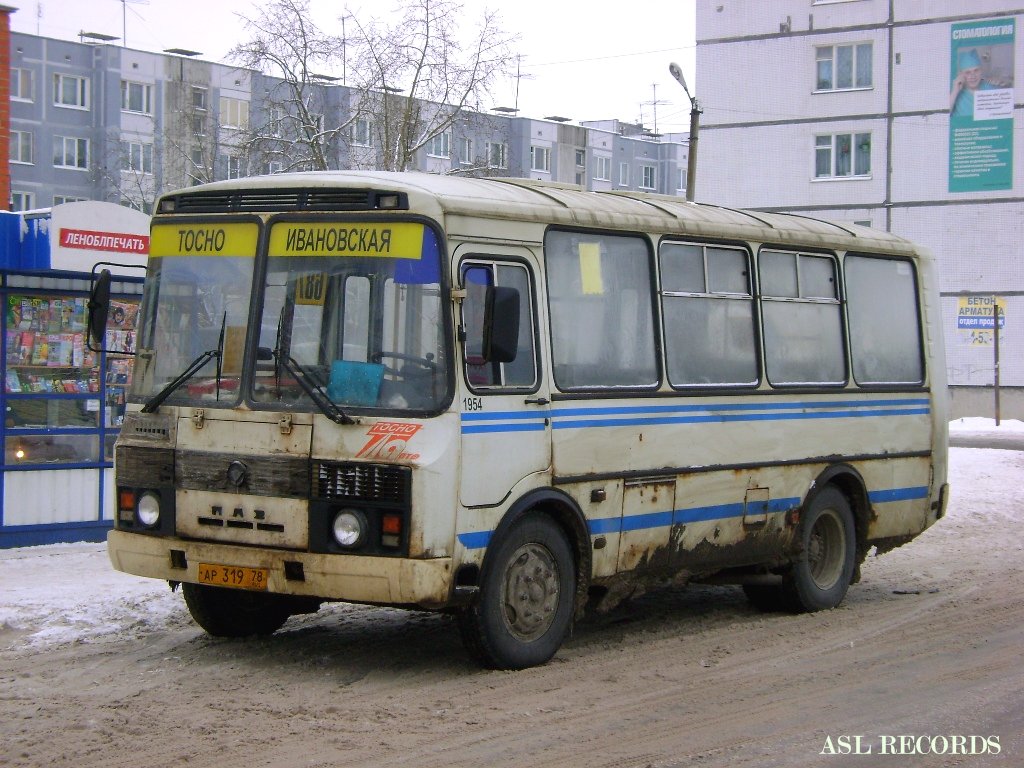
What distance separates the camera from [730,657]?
30.2 feet

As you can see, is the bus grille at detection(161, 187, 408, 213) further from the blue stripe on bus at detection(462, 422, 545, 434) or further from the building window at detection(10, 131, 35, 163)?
the building window at detection(10, 131, 35, 163)

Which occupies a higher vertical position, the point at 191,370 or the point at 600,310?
the point at 600,310

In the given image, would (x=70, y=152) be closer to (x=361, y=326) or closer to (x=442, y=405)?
(x=361, y=326)

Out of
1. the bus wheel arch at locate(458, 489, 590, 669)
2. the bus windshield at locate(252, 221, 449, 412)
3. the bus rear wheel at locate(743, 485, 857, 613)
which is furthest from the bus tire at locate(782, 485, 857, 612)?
the bus windshield at locate(252, 221, 449, 412)

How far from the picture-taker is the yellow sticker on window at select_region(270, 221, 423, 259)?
8039mm

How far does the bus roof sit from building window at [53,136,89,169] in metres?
51.5

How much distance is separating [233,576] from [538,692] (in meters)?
1.78

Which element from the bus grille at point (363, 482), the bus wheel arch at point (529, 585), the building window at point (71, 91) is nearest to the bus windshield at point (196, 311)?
the bus grille at point (363, 482)

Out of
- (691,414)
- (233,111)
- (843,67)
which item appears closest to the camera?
(691,414)

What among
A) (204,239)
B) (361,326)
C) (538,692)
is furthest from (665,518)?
(204,239)

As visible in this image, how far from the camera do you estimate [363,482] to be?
785 cm

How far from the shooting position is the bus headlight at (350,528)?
308 inches

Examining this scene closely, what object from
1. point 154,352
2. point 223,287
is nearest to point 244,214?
point 223,287

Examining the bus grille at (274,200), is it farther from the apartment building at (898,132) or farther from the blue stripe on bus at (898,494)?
the apartment building at (898,132)
